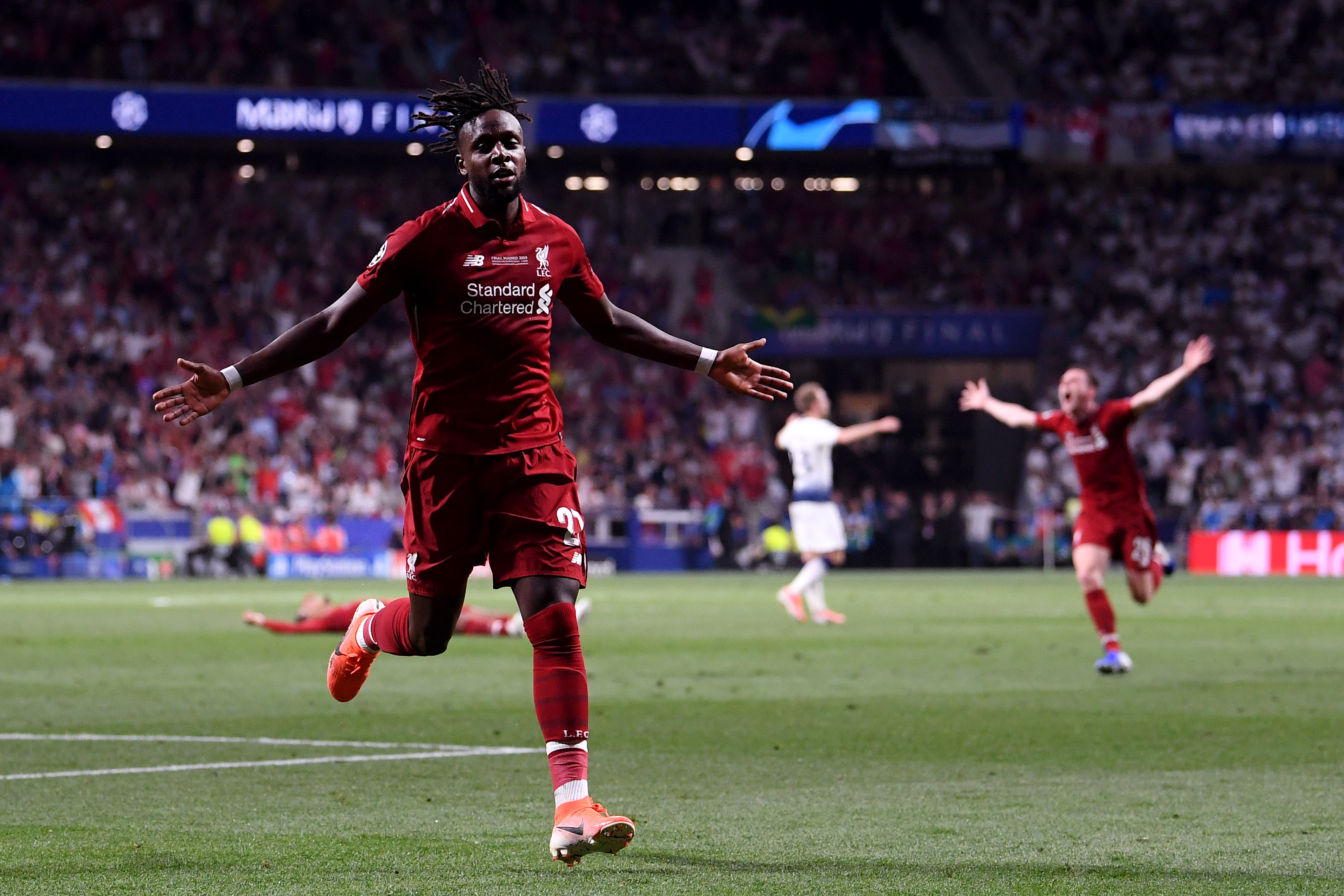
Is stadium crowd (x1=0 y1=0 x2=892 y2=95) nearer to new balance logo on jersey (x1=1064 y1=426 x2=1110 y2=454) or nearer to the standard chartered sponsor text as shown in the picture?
new balance logo on jersey (x1=1064 y1=426 x2=1110 y2=454)

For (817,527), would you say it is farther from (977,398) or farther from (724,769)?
(724,769)

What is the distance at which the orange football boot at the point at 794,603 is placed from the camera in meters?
20.9

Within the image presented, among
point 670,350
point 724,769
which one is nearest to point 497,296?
point 670,350

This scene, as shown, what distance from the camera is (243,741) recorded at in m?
9.72

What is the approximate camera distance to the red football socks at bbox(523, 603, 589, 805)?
20.0 ft

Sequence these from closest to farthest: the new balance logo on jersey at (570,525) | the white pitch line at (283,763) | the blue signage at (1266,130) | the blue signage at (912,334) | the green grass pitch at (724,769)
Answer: the green grass pitch at (724,769), the new balance logo on jersey at (570,525), the white pitch line at (283,763), the blue signage at (1266,130), the blue signage at (912,334)

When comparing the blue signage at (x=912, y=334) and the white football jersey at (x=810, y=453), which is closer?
the white football jersey at (x=810, y=453)

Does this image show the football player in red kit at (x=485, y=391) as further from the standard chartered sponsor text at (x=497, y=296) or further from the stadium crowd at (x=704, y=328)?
the stadium crowd at (x=704, y=328)

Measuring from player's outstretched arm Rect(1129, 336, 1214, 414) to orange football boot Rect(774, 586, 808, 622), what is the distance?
7208 millimetres

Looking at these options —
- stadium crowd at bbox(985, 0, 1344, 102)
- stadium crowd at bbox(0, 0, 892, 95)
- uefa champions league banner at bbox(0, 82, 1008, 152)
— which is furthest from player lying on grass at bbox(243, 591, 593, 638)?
stadium crowd at bbox(985, 0, 1344, 102)

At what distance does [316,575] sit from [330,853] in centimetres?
2896

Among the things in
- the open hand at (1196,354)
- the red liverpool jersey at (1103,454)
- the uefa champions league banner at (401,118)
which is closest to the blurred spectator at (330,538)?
the uefa champions league banner at (401,118)

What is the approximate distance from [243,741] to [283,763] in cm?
104

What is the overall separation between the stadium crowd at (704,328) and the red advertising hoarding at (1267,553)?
2.76 ft
